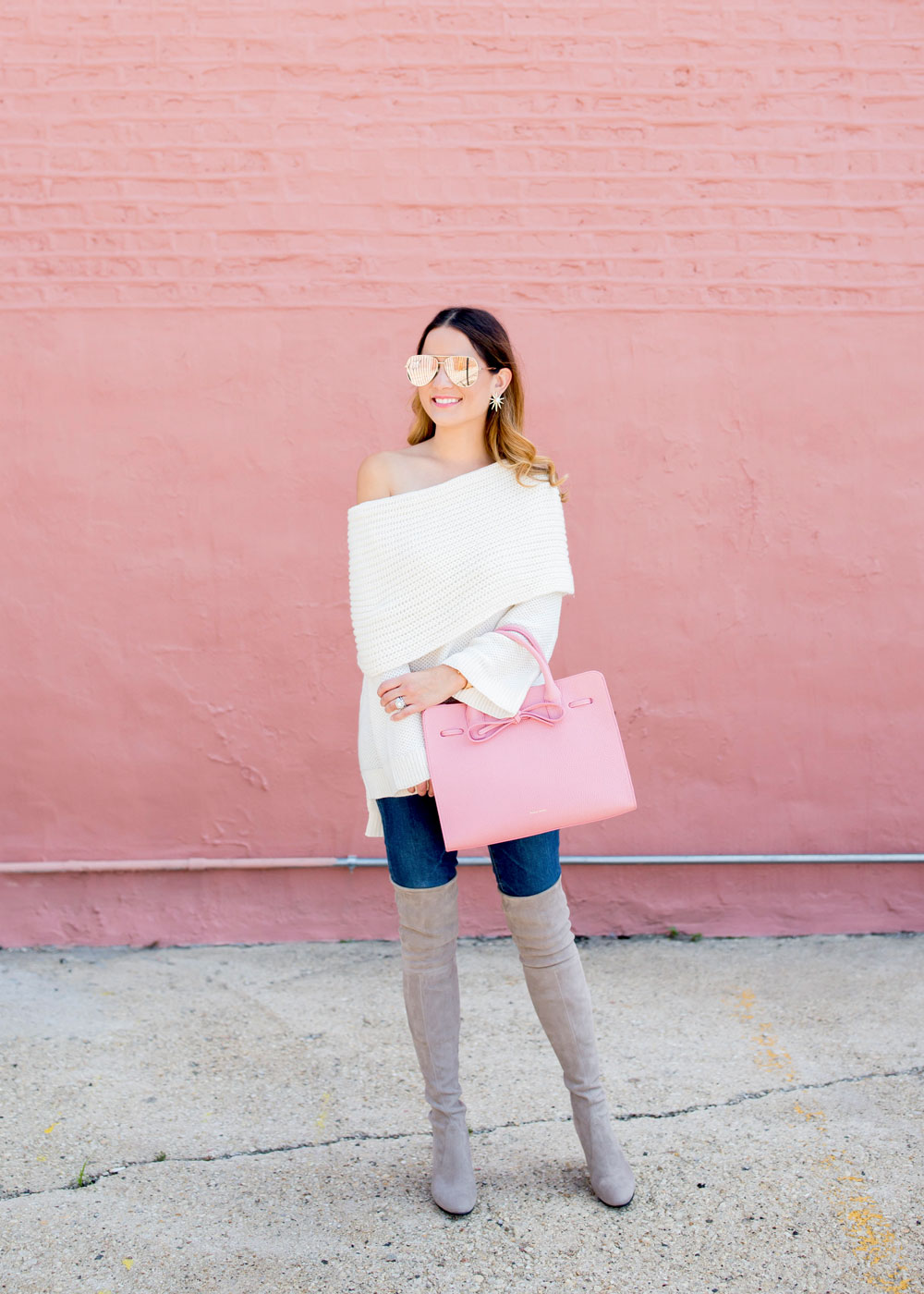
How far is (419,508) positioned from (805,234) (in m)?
2.21

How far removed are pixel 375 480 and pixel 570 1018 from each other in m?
1.15

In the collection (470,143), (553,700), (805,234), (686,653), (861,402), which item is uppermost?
(470,143)

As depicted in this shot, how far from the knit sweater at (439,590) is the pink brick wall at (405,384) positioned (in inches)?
59.6

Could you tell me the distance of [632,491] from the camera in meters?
3.76

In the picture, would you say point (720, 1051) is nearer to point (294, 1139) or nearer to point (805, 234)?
point (294, 1139)

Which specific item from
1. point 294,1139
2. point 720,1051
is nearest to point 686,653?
point 720,1051

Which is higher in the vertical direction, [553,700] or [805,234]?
[805,234]

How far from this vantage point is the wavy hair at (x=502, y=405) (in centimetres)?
232

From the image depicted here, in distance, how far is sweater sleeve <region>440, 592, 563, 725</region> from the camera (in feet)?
6.98

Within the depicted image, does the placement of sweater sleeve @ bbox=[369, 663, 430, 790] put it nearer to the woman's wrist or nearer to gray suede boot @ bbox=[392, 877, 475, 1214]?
the woman's wrist

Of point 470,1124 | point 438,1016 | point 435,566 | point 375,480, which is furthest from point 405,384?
point 470,1124

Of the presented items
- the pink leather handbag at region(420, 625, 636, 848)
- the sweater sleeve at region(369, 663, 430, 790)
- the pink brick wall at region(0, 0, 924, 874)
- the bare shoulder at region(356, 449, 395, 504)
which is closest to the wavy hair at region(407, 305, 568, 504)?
the bare shoulder at region(356, 449, 395, 504)

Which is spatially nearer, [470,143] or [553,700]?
[553,700]

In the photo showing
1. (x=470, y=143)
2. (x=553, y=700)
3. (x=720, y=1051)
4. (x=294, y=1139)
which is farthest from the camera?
(x=470, y=143)
